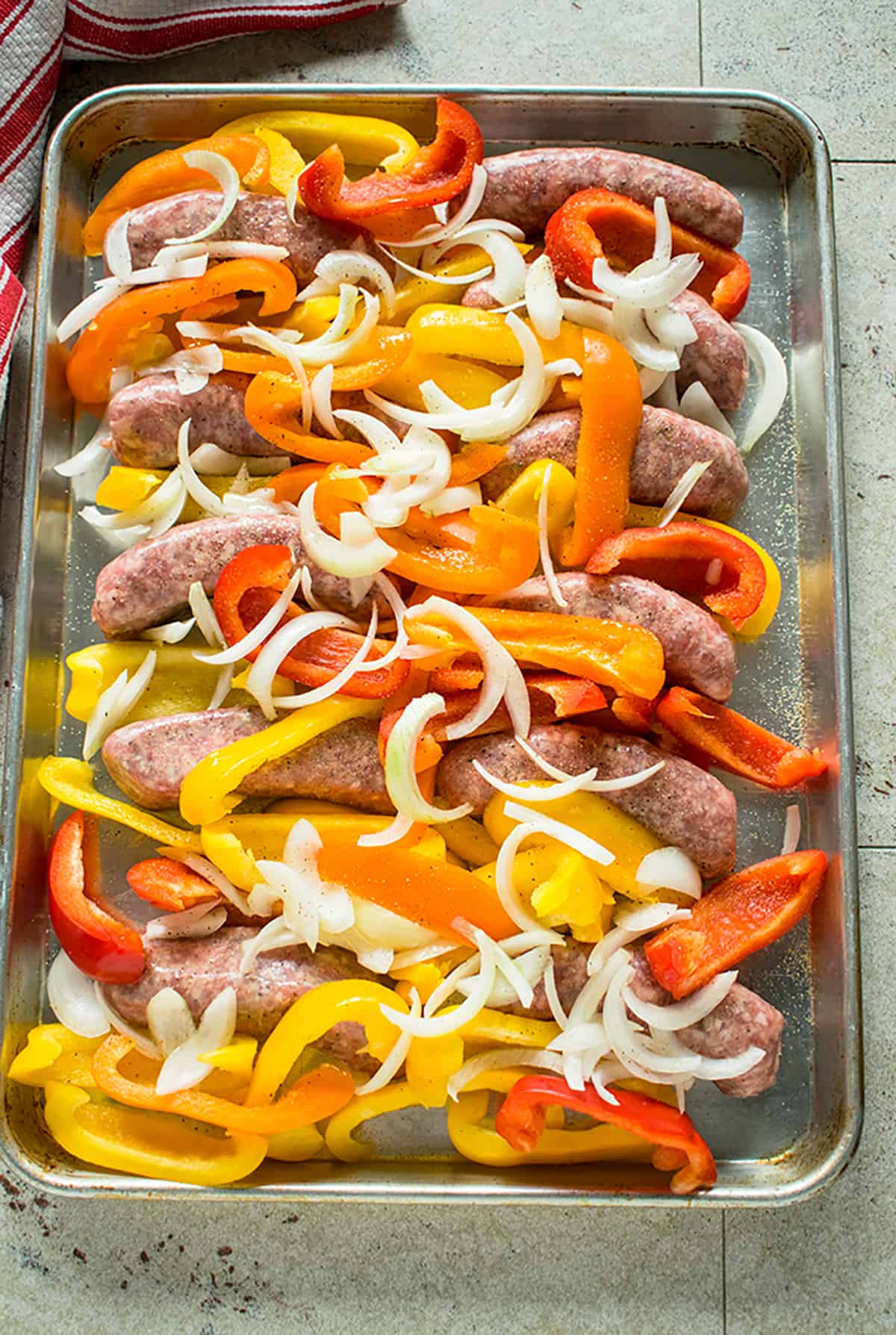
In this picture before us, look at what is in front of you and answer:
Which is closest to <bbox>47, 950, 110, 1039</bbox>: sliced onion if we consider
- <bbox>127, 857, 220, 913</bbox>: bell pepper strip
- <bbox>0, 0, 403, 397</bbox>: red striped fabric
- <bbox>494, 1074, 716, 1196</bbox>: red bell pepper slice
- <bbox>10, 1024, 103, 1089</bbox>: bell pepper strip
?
<bbox>10, 1024, 103, 1089</bbox>: bell pepper strip

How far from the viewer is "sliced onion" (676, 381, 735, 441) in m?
2.76

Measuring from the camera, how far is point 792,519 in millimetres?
2883

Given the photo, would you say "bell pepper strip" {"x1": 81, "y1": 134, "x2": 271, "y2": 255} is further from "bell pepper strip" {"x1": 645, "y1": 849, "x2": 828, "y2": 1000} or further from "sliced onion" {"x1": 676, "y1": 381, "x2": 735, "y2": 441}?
"bell pepper strip" {"x1": 645, "y1": 849, "x2": 828, "y2": 1000}

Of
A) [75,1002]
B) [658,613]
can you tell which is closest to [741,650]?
[658,613]

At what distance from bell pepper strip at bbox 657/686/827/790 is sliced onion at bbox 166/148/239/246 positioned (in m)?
1.33

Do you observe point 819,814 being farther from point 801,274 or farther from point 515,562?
point 801,274

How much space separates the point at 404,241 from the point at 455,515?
0.62 meters

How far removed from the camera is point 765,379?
285 centimetres

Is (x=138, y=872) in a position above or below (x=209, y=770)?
below

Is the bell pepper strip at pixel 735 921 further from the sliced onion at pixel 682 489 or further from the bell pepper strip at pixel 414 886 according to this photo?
the sliced onion at pixel 682 489

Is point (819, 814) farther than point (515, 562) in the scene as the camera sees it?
Yes

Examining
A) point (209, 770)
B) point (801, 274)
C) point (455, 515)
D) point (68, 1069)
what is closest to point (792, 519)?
point (801, 274)

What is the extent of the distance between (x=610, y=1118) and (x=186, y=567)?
1.37m

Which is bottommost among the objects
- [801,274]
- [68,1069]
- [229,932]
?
[68,1069]
